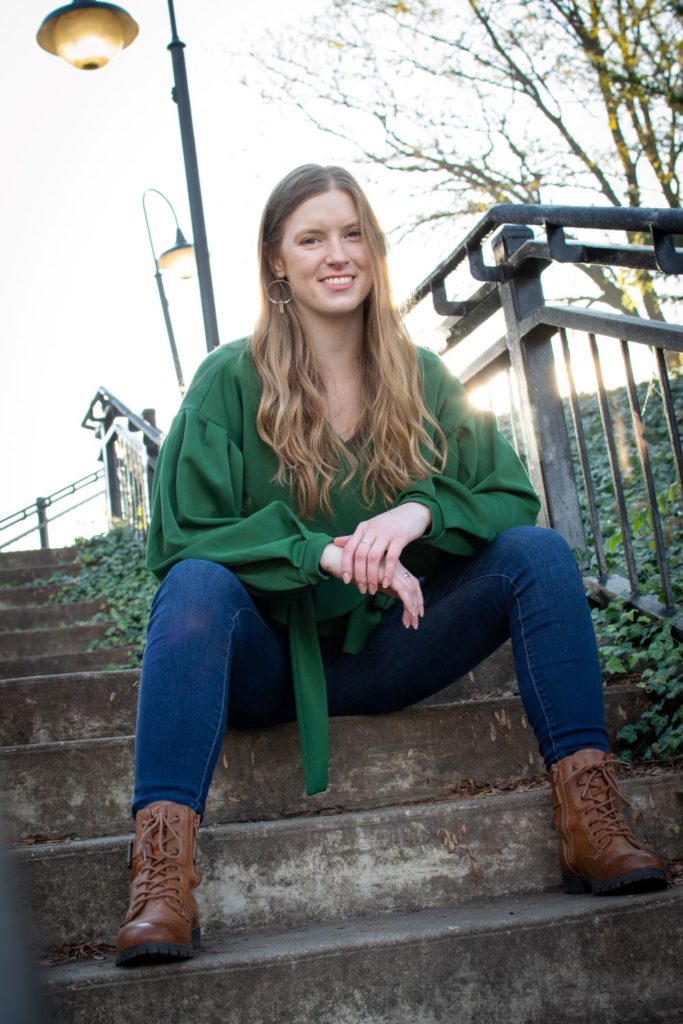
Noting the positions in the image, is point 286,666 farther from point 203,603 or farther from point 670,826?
point 670,826

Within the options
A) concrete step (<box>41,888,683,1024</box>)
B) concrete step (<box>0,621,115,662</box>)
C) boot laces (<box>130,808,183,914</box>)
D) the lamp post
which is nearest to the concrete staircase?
concrete step (<box>41,888,683,1024</box>)

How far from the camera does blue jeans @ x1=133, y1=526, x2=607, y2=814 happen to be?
1687 mm

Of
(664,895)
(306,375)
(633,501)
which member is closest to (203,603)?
(306,375)

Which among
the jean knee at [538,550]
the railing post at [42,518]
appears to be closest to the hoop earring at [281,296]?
the jean knee at [538,550]

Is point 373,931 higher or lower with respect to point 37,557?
lower

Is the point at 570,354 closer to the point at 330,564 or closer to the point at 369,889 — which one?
the point at 330,564

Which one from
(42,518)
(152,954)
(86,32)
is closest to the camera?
(152,954)

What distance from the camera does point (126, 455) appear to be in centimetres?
812

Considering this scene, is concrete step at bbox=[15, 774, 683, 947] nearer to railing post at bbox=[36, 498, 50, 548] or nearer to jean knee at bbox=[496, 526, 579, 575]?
jean knee at bbox=[496, 526, 579, 575]

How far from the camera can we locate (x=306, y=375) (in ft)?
7.41

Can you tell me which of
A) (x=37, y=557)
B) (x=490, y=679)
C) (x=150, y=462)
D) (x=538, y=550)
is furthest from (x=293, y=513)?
(x=37, y=557)

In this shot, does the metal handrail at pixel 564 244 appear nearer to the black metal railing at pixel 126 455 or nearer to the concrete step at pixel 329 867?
the concrete step at pixel 329 867

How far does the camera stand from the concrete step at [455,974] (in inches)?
59.4

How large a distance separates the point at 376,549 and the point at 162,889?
0.69 m
